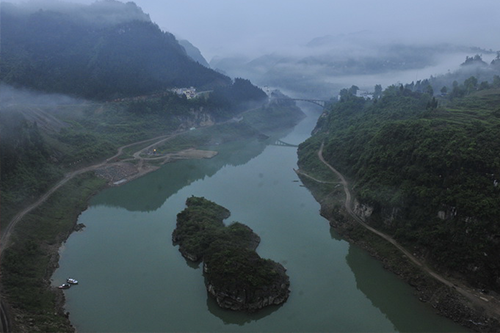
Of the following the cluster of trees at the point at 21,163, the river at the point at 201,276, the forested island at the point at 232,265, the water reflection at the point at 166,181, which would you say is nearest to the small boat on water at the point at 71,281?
the river at the point at 201,276

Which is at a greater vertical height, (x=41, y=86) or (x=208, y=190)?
(x=41, y=86)

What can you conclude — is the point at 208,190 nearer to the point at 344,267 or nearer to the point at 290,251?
the point at 290,251

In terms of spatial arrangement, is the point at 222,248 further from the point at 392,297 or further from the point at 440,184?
the point at 440,184

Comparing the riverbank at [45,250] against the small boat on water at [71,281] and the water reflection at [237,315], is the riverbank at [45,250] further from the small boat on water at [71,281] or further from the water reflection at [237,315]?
the water reflection at [237,315]

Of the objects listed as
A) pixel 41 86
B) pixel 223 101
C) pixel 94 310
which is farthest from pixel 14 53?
pixel 94 310

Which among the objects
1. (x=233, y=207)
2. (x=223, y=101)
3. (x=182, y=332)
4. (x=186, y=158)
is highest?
(x=223, y=101)

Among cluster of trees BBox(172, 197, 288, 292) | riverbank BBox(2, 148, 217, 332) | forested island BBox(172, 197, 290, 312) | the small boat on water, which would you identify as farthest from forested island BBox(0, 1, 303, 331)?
cluster of trees BBox(172, 197, 288, 292)
